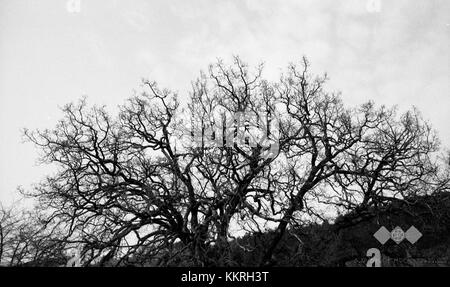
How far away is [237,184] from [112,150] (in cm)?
523

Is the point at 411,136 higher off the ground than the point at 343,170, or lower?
higher

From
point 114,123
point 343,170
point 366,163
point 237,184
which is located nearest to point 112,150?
point 114,123

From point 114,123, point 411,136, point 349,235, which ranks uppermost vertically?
point 114,123

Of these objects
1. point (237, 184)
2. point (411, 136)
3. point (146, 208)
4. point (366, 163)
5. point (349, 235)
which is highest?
point (411, 136)

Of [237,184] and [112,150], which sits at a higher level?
[112,150]

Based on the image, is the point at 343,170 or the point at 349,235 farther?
the point at 349,235

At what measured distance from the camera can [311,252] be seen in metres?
12.4
